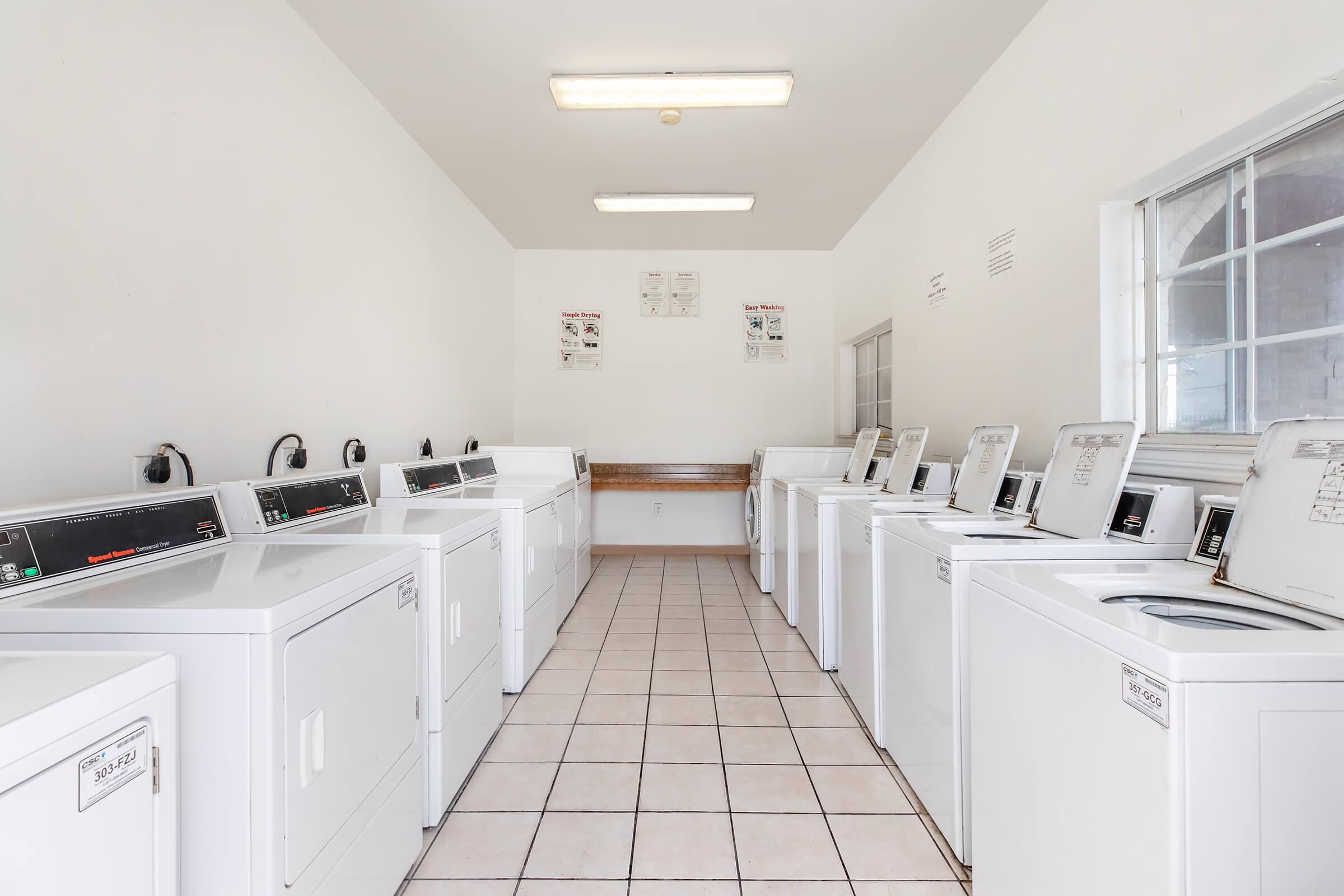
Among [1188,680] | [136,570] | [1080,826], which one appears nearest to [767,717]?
[1080,826]

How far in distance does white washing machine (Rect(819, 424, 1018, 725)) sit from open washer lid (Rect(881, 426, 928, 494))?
12.6 inches

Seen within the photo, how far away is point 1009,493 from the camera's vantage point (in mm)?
2158

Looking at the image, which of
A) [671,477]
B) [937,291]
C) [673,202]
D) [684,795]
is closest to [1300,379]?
[937,291]

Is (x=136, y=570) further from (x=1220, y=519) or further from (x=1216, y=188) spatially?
(x=1216, y=188)

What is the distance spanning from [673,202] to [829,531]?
2.48 m

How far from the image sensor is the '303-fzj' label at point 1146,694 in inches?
32.2

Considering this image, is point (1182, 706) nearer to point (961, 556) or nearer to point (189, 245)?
point (961, 556)

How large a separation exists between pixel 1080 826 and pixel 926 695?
0.75m

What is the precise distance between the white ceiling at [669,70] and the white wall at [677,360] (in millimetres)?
1088

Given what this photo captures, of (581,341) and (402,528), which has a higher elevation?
(581,341)

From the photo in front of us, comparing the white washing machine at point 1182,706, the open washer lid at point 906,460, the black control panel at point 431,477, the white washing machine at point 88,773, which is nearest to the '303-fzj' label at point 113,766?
the white washing machine at point 88,773

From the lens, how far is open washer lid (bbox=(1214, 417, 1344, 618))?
3.48ft

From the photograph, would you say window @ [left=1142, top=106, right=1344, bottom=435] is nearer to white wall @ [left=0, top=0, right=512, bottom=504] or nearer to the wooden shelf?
white wall @ [left=0, top=0, right=512, bottom=504]

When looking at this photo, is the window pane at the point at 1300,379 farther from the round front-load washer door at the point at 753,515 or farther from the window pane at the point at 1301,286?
the round front-load washer door at the point at 753,515
